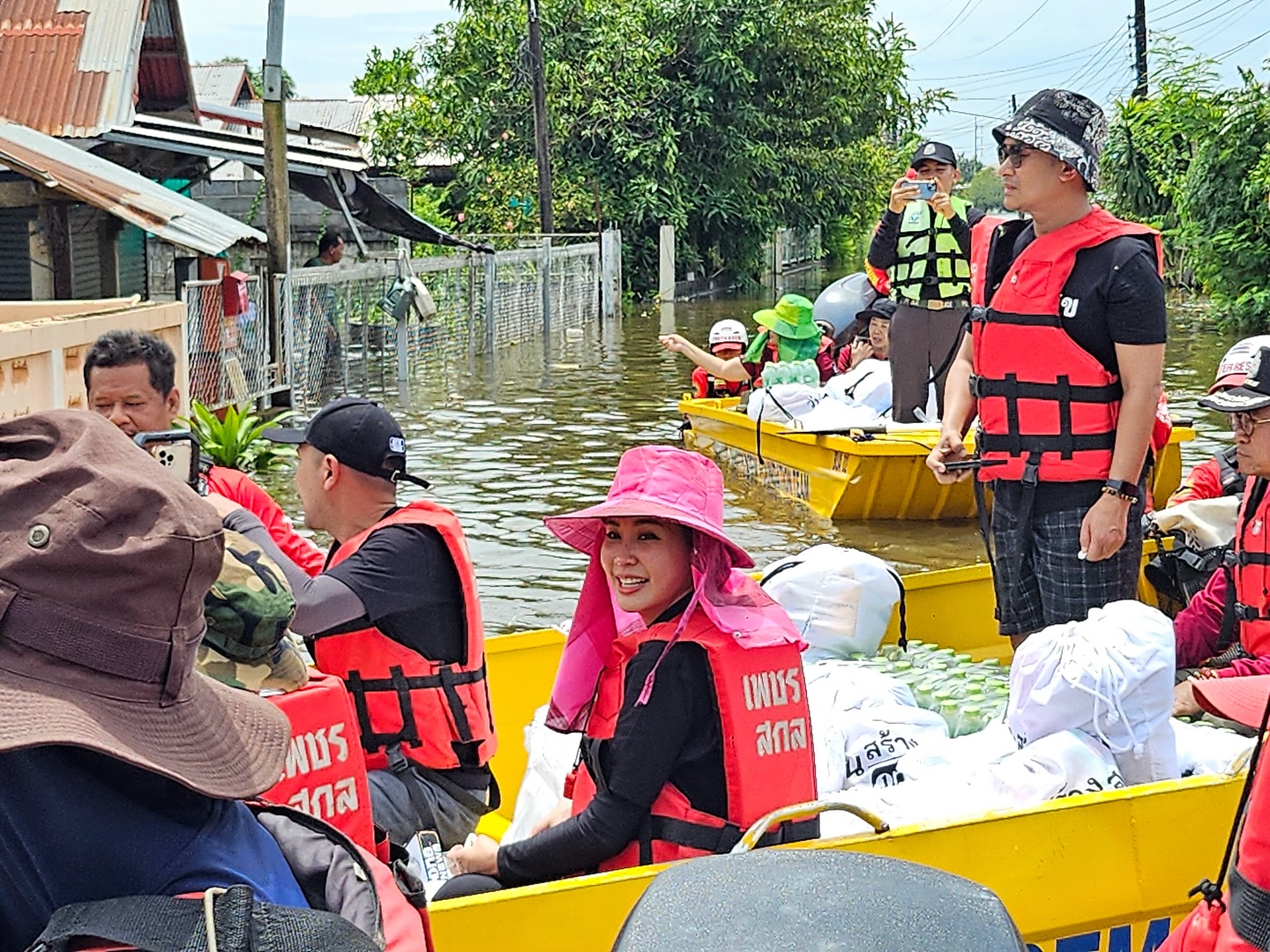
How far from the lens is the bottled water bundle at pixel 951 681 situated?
182 inches

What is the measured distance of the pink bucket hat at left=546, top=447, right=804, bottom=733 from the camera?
10.5ft

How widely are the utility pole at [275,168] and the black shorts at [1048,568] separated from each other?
437 inches

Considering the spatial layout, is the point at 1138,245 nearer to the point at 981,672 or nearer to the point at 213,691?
the point at 981,672

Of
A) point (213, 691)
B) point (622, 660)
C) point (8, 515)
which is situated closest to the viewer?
point (8, 515)

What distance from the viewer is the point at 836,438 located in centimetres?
990

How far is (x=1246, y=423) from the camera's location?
Answer: 14.9 feet

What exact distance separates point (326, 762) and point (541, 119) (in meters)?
28.7

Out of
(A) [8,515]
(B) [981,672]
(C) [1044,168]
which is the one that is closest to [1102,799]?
(B) [981,672]

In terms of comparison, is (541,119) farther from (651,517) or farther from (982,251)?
(651,517)

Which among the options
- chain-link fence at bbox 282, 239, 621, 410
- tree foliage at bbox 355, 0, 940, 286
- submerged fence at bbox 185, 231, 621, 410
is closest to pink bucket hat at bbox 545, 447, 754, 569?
submerged fence at bbox 185, 231, 621, 410

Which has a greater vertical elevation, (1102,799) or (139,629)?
(139,629)

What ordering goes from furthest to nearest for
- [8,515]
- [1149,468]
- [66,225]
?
[66,225] < [1149,468] < [8,515]

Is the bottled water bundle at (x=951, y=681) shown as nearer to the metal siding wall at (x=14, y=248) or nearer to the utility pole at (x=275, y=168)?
the metal siding wall at (x=14, y=248)

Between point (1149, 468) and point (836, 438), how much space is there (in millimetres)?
5050
